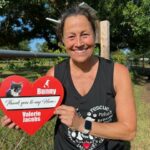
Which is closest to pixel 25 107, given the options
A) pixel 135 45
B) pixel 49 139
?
pixel 49 139

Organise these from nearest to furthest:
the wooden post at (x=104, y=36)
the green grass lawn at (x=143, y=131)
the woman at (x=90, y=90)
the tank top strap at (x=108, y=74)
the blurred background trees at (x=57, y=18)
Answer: the woman at (x=90, y=90) < the tank top strap at (x=108, y=74) < the green grass lawn at (x=143, y=131) < the wooden post at (x=104, y=36) < the blurred background trees at (x=57, y=18)

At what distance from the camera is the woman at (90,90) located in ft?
8.48

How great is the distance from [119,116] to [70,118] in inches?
15.4

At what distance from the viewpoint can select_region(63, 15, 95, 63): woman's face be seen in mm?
2598

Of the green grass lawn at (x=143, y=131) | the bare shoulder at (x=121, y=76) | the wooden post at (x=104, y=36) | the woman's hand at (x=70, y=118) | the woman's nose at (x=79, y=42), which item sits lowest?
the green grass lawn at (x=143, y=131)

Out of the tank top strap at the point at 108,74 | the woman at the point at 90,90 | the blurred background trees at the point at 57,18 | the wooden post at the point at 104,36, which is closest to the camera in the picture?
the woman at the point at 90,90

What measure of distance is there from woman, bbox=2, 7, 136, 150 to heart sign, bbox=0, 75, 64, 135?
0.08 meters

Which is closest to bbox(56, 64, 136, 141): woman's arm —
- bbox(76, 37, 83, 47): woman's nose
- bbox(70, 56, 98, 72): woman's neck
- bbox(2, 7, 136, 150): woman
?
bbox(2, 7, 136, 150): woman

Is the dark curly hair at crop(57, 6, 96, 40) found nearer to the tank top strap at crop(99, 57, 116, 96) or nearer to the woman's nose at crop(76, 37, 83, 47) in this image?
the woman's nose at crop(76, 37, 83, 47)

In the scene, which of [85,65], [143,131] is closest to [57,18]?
[143,131]

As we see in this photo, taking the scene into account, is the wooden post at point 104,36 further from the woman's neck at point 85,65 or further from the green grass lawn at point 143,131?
the woman's neck at point 85,65

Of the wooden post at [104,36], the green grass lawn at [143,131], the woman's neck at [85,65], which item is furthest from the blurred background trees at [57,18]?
the woman's neck at [85,65]

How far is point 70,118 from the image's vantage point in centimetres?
234

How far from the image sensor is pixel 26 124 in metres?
2.51
